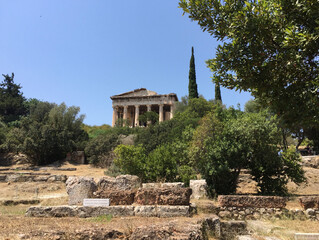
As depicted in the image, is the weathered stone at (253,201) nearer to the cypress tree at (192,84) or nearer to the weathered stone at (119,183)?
the weathered stone at (119,183)

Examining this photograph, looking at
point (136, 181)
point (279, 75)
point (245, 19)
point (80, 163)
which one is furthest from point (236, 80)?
point (80, 163)

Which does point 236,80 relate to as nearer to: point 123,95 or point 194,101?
point 194,101

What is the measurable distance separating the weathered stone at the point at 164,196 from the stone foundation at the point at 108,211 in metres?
0.24

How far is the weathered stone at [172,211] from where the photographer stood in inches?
228

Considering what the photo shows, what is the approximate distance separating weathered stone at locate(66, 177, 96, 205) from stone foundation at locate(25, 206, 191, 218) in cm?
72

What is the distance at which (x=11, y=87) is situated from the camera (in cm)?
4594

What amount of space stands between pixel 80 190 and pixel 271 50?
666 cm

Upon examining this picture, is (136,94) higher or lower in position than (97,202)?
higher

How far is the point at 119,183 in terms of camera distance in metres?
7.49

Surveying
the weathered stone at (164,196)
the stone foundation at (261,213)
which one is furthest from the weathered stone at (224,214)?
the weathered stone at (164,196)

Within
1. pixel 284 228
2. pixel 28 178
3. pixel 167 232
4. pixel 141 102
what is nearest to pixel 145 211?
pixel 167 232

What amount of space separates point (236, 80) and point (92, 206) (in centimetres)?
545

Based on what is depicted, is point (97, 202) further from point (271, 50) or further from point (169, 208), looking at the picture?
point (271, 50)

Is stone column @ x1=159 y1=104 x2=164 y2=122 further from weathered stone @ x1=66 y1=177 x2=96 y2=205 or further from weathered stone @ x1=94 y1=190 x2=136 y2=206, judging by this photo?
weathered stone @ x1=94 y1=190 x2=136 y2=206
